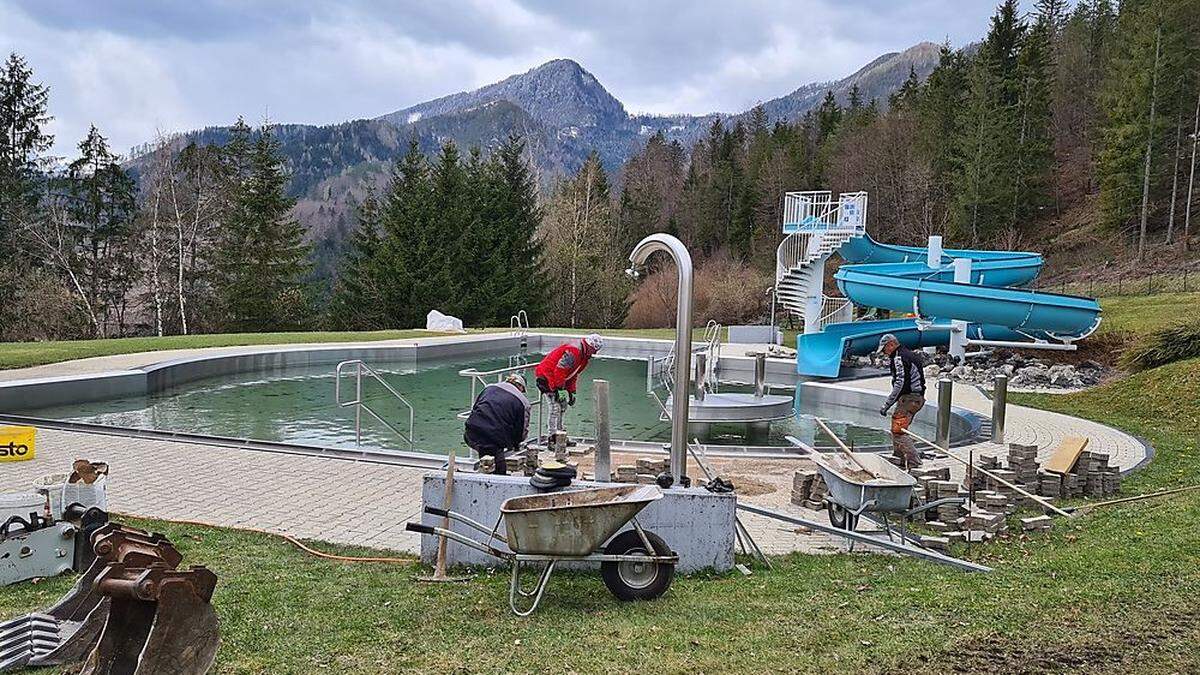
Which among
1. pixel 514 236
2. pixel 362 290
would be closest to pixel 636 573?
pixel 362 290

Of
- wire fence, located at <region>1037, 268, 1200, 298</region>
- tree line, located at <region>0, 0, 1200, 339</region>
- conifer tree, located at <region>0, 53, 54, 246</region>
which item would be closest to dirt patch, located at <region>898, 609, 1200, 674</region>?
wire fence, located at <region>1037, 268, 1200, 298</region>

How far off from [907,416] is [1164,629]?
4977 millimetres

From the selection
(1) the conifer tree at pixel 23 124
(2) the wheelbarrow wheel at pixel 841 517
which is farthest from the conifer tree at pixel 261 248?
(2) the wheelbarrow wheel at pixel 841 517

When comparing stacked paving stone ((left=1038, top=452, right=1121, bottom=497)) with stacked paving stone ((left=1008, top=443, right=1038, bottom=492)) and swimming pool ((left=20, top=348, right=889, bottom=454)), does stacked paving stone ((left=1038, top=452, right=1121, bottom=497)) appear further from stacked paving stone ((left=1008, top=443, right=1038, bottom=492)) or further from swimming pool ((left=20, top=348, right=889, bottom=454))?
swimming pool ((left=20, top=348, right=889, bottom=454))

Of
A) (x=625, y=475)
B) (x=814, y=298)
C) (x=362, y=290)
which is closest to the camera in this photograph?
(x=625, y=475)

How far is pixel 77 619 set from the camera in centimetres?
370

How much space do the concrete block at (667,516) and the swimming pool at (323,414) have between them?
4.35 m

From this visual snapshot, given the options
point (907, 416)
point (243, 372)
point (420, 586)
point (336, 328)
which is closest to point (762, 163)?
point (336, 328)

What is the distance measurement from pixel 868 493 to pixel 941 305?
1390 cm

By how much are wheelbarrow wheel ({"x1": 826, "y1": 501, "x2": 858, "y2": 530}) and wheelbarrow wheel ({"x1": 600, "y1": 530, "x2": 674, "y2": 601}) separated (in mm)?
2020

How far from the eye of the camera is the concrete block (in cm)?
504

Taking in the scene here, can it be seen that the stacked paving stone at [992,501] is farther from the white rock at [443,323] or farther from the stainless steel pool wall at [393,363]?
the white rock at [443,323]

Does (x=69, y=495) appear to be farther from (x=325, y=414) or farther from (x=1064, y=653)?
(x=325, y=414)

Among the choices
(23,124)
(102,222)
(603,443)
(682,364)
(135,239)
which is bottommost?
(603,443)
